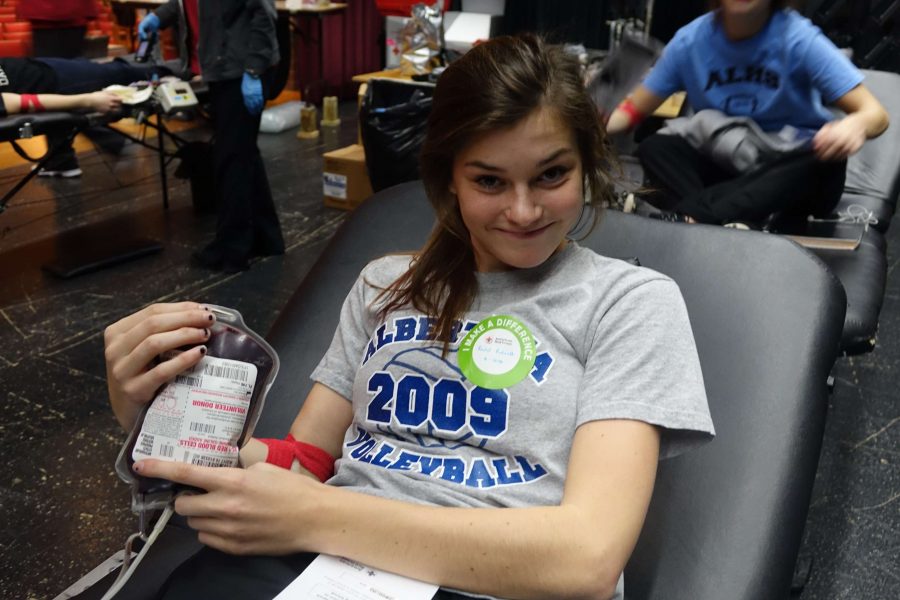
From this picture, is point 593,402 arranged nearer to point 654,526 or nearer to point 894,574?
point 654,526

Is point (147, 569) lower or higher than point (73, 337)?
higher

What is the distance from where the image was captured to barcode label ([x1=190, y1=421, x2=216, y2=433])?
83cm

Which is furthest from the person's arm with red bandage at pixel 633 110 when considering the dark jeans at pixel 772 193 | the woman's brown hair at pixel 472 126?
the woman's brown hair at pixel 472 126

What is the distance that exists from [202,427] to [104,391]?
5.64 feet

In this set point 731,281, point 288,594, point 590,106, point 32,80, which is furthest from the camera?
point 32,80

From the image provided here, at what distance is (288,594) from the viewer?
0.86 m

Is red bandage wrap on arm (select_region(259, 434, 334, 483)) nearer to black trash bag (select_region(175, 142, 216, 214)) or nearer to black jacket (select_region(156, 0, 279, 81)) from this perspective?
black jacket (select_region(156, 0, 279, 81))

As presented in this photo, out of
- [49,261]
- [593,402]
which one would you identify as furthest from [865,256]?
[49,261]

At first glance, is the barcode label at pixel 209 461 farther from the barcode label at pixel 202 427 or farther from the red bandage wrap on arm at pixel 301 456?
the red bandage wrap on arm at pixel 301 456

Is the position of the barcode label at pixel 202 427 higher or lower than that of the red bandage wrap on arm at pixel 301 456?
higher

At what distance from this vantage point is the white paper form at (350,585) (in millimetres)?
852

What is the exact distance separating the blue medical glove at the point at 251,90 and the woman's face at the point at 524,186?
236 centimetres

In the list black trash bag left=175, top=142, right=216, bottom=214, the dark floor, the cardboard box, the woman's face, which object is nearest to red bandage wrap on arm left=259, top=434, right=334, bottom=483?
the woman's face

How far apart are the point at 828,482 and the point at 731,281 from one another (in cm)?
106
